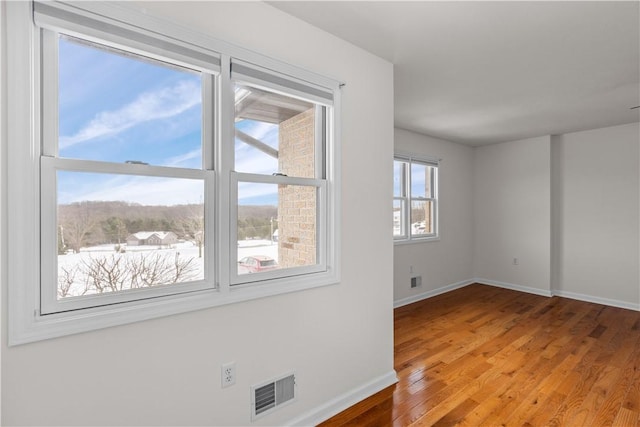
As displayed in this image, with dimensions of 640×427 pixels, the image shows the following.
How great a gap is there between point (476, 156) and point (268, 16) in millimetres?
5306

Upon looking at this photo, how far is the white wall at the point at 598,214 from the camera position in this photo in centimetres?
457

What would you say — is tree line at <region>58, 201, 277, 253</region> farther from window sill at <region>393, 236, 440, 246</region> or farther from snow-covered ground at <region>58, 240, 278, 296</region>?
window sill at <region>393, 236, 440, 246</region>

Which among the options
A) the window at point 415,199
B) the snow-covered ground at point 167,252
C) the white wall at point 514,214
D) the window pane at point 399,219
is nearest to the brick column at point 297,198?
the snow-covered ground at point 167,252

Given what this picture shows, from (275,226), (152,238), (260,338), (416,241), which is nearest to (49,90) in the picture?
(152,238)

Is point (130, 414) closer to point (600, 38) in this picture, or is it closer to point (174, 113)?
point (174, 113)

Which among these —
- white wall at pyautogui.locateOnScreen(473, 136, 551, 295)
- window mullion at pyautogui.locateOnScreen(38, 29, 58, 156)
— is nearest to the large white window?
window mullion at pyautogui.locateOnScreen(38, 29, 58, 156)

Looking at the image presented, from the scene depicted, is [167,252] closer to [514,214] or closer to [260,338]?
[260,338]

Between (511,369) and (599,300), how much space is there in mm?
3142

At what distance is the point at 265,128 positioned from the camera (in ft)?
6.84

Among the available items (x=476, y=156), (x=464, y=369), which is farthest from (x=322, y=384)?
(x=476, y=156)

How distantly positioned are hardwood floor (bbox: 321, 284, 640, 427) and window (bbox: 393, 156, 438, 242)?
1165 millimetres

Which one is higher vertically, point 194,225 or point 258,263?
point 194,225

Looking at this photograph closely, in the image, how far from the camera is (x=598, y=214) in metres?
4.85

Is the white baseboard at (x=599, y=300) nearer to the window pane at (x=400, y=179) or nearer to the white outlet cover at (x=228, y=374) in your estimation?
the window pane at (x=400, y=179)
